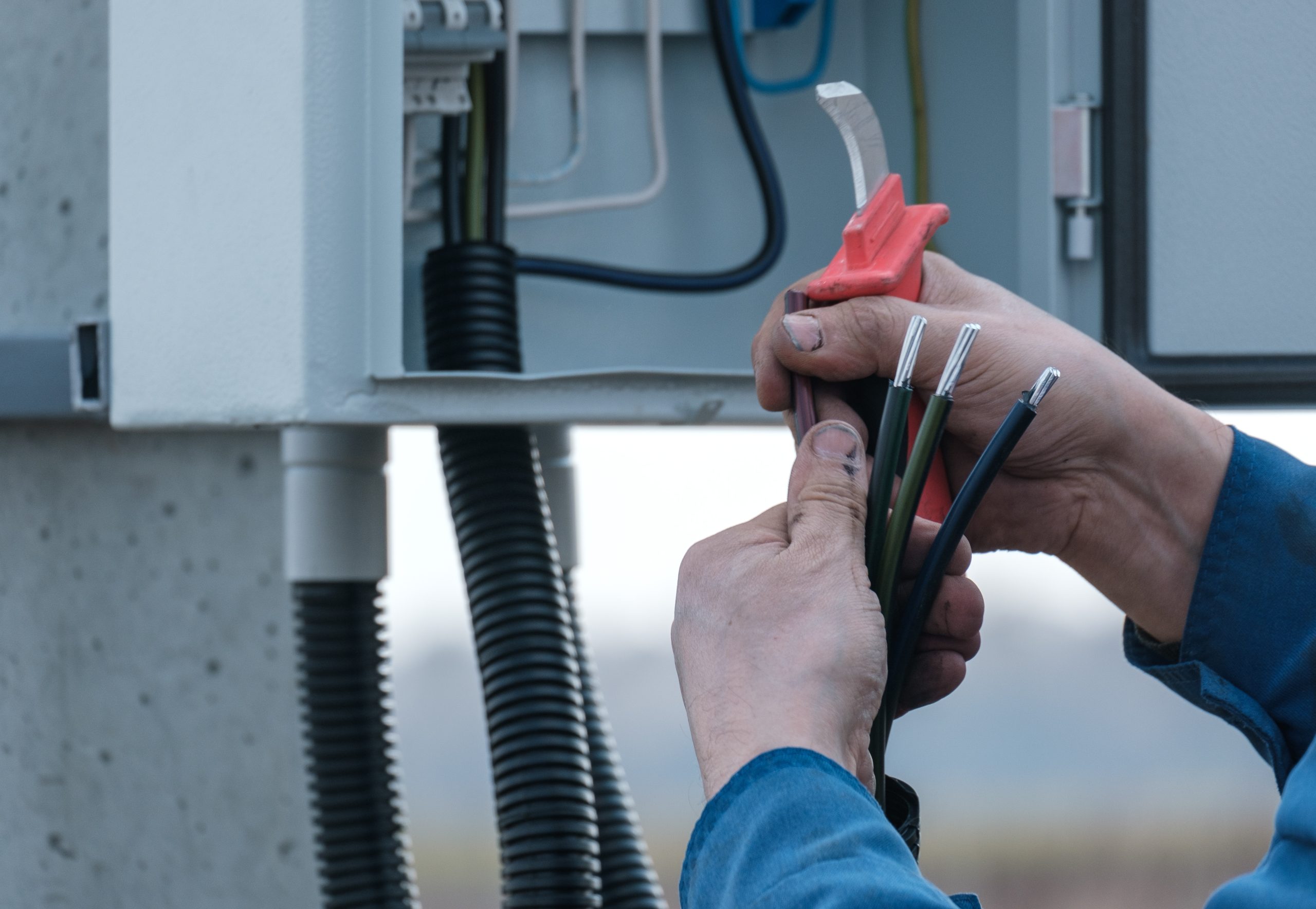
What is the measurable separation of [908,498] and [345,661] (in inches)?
21.0

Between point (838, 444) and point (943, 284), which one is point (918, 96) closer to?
point (943, 284)

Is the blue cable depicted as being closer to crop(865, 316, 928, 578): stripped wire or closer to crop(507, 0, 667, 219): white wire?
crop(507, 0, 667, 219): white wire

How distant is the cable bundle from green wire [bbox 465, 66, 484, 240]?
396 millimetres

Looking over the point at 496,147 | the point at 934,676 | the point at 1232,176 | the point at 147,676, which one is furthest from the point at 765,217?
the point at 147,676

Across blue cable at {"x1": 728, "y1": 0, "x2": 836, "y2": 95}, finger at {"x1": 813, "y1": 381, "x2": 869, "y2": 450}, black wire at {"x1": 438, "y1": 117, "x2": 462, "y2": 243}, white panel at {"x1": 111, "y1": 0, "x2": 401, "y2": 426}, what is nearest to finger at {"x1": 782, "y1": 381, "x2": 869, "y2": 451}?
finger at {"x1": 813, "y1": 381, "x2": 869, "y2": 450}

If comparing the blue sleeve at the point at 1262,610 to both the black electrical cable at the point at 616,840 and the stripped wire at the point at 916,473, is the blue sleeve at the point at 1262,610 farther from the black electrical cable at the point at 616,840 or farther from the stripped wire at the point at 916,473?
the black electrical cable at the point at 616,840

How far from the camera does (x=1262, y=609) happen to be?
2.03ft

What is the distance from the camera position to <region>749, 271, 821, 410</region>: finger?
1.79 feet

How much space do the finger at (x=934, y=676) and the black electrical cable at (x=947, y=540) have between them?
0.06 meters

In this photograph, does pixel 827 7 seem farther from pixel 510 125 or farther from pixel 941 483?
pixel 941 483

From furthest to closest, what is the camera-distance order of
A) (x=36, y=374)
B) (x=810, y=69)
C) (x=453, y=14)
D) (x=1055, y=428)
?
(x=810, y=69)
(x=36, y=374)
(x=453, y=14)
(x=1055, y=428)

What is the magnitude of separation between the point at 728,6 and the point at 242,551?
0.64 meters

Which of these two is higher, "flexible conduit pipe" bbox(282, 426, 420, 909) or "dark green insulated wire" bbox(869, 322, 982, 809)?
"dark green insulated wire" bbox(869, 322, 982, 809)

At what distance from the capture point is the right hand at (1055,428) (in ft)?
1.71
